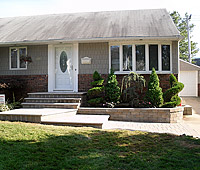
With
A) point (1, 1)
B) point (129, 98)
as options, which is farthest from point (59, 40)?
point (1, 1)

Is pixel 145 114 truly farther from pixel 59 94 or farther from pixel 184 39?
pixel 184 39

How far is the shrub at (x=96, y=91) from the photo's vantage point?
28.5ft

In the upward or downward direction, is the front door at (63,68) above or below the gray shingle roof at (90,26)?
below

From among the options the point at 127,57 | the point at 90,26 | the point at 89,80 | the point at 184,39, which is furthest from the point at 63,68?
the point at 184,39

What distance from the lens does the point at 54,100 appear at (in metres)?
8.80

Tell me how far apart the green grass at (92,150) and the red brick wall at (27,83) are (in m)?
4.78

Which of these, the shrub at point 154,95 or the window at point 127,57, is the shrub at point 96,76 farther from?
the shrub at point 154,95

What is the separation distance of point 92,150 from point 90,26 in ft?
25.5

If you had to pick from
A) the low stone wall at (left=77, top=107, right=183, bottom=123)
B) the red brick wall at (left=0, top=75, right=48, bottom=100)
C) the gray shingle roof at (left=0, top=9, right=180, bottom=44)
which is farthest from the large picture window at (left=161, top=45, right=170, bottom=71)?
the red brick wall at (left=0, top=75, right=48, bottom=100)

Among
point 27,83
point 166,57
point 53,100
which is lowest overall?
point 53,100

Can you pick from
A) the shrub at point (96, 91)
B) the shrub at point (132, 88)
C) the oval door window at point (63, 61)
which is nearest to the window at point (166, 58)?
the shrub at point (132, 88)

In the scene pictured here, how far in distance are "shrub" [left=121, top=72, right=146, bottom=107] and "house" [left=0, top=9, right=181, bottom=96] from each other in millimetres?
567

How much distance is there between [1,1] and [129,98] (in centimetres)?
1021

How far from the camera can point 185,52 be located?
29.0 meters
